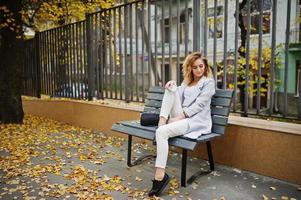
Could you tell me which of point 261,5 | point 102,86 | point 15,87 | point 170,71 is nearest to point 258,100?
point 261,5

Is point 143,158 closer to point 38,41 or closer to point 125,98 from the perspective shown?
point 125,98

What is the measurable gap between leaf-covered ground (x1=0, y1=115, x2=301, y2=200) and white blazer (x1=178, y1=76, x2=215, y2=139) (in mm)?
693

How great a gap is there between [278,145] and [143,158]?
6.67 ft

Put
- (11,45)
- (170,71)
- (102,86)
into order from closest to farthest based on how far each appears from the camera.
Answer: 1. (170,71)
2. (102,86)
3. (11,45)

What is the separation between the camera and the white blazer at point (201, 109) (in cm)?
404

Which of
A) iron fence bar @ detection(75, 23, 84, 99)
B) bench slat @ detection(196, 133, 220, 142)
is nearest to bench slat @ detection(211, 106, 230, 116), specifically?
bench slat @ detection(196, 133, 220, 142)

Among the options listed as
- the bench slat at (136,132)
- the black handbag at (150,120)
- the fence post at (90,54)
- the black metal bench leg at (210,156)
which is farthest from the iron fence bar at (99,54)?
the black metal bench leg at (210,156)

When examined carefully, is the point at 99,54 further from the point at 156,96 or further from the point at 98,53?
the point at 156,96

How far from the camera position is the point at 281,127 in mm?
4035

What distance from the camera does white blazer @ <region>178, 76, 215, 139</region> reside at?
13.3 feet

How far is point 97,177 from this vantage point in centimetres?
428

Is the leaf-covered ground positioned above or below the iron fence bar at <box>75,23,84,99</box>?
below

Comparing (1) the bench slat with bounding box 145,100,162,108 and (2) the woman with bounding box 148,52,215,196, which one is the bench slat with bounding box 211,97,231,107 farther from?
(1) the bench slat with bounding box 145,100,162,108

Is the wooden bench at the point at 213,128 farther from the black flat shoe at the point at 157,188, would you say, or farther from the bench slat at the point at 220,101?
the black flat shoe at the point at 157,188
